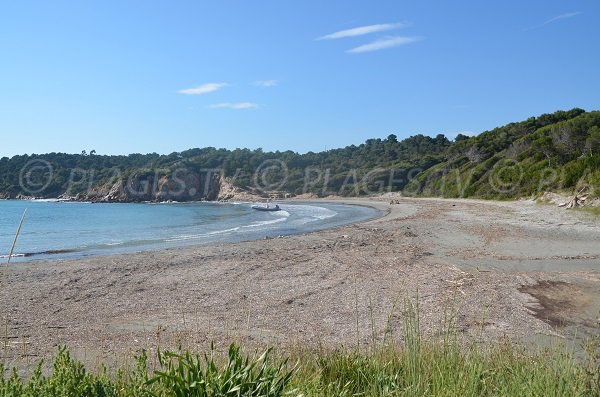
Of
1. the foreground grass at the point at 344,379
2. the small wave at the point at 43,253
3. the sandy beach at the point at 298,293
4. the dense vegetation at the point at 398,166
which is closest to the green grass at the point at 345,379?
the foreground grass at the point at 344,379

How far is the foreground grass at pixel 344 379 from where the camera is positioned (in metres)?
2.99

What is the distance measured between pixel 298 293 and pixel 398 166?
69.9 meters

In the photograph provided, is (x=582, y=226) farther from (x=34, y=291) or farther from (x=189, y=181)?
(x=189, y=181)

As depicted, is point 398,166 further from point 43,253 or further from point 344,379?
point 344,379

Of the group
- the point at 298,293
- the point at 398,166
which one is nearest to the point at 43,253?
the point at 298,293

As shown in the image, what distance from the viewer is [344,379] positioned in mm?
3980

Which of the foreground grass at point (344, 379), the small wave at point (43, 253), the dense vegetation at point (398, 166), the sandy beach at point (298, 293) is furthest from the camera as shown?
the dense vegetation at point (398, 166)

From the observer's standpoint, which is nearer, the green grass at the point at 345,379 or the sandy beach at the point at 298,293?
the green grass at the point at 345,379

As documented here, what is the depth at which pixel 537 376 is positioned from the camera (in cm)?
332

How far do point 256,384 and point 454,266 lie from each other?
32.1 ft

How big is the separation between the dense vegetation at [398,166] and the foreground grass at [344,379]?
26220mm

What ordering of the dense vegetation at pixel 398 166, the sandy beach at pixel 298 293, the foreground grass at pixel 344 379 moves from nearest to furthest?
1. the foreground grass at pixel 344 379
2. the sandy beach at pixel 298 293
3. the dense vegetation at pixel 398 166

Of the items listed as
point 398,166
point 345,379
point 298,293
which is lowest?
point 298,293

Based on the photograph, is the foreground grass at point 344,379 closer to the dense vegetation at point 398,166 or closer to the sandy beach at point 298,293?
the sandy beach at point 298,293
